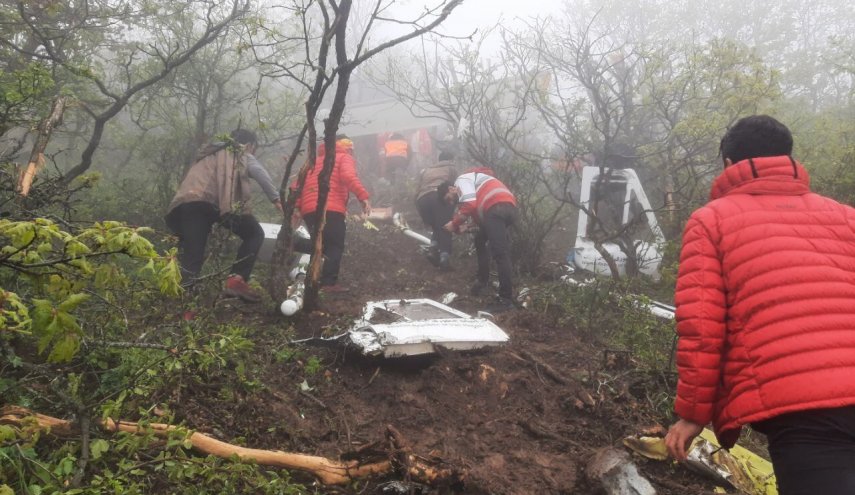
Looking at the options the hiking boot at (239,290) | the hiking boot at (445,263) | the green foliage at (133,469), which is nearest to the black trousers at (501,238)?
the hiking boot at (445,263)

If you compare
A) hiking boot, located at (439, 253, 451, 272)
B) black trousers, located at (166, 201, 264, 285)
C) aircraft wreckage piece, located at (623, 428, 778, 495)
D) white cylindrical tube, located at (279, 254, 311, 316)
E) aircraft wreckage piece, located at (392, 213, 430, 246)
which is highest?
black trousers, located at (166, 201, 264, 285)

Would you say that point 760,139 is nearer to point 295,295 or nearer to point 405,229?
point 295,295

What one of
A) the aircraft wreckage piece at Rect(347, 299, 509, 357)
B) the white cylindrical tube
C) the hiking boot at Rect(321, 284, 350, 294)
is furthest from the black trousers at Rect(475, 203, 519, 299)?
the white cylindrical tube

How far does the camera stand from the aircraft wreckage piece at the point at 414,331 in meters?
3.26

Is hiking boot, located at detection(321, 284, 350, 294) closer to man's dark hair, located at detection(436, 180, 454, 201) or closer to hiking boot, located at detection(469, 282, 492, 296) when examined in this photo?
hiking boot, located at detection(469, 282, 492, 296)

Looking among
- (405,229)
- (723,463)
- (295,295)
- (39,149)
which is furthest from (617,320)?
(39,149)

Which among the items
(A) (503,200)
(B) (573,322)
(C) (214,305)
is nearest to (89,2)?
(C) (214,305)

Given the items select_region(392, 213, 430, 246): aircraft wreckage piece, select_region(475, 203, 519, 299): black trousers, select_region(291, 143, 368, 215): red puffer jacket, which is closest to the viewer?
select_region(291, 143, 368, 215): red puffer jacket

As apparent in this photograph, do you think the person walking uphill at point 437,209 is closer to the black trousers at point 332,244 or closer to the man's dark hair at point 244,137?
the black trousers at point 332,244

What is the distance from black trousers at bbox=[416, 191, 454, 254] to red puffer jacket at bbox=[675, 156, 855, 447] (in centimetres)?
492

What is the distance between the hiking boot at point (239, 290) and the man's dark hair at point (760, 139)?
3.60 meters

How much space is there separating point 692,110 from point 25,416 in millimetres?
7445

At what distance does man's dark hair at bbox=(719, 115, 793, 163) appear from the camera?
1.67 meters

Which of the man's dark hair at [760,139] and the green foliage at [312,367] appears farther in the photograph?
the green foliage at [312,367]
